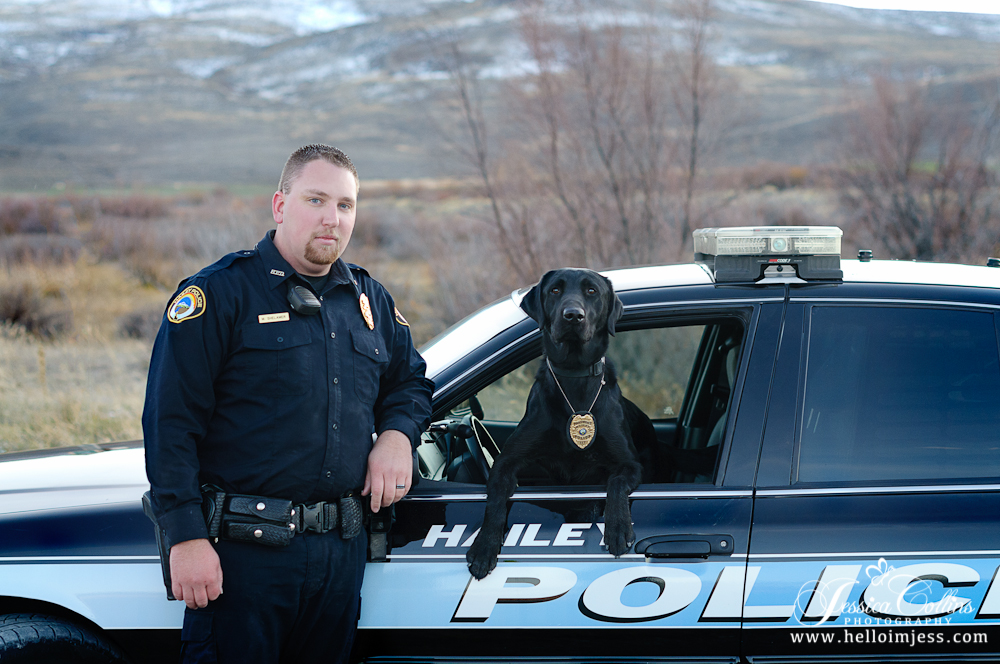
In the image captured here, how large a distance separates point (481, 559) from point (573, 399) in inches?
28.1

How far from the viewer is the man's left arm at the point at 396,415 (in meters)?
2.22

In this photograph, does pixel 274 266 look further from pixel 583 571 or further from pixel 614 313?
pixel 583 571

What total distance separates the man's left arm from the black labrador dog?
0.32 metres

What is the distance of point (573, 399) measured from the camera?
274cm

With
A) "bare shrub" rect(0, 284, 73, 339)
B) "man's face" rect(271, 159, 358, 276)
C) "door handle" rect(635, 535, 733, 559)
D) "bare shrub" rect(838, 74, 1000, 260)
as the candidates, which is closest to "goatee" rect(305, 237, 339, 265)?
"man's face" rect(271, 159, 358, 276)

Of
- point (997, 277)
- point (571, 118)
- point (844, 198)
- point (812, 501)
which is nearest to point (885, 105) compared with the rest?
point (844, 198)

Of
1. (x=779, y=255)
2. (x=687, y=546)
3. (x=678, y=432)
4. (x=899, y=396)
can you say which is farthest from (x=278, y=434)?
(x=678, y=432)

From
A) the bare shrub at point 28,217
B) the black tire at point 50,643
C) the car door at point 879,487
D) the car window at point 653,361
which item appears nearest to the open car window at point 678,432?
the car door at point 879,487

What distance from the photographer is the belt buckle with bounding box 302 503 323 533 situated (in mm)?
2123

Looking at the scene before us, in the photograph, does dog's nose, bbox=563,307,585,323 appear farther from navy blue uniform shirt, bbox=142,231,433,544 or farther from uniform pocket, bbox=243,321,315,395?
uniform pocket, bbox=243,321,315,395

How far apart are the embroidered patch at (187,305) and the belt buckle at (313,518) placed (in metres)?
0.59

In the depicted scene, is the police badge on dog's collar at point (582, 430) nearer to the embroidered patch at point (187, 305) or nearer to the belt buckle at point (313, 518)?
the belt buckle at point (313, 518)

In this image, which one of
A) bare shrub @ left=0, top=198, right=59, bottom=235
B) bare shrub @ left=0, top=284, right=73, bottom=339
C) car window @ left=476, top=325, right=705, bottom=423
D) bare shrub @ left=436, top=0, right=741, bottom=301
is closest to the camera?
car window @ left=476, top=325, right=705, bottom=423

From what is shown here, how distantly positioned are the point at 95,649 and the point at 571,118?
820 cm
